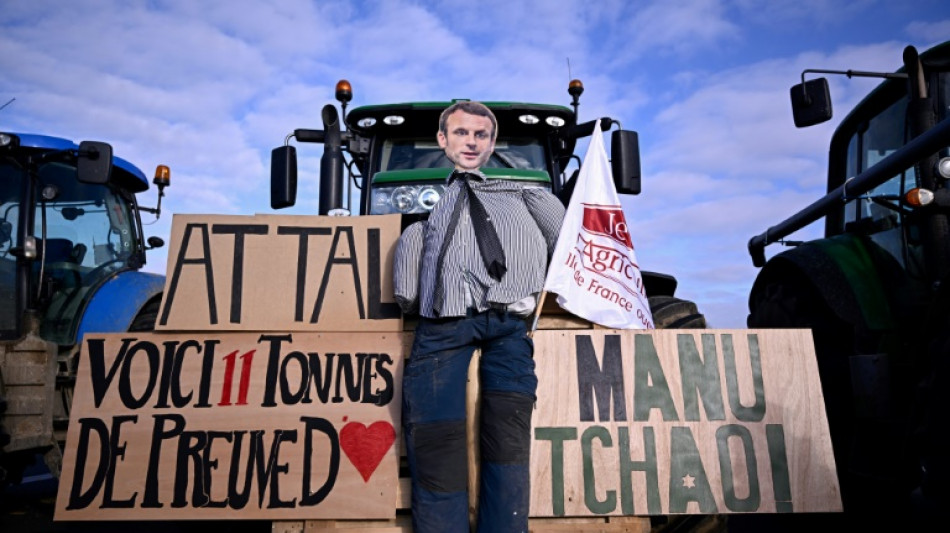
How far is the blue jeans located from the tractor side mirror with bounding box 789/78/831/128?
205 cm

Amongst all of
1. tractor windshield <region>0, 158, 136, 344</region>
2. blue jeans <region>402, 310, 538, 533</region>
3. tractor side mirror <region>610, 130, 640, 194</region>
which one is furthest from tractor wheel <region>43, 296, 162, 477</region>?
tractor side mirror <region>610, 130, 640, 194</region>

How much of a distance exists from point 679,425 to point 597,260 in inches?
31.4

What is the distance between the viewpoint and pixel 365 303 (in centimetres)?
288

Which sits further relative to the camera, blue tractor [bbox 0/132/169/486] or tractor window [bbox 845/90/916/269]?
blue tractor [bbox 0/132/169/486]

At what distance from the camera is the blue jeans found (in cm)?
Answer: 234

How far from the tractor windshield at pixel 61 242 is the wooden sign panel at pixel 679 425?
14.5 feet

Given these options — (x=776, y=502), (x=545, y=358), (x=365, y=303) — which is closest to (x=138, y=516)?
(x=365, y=303)

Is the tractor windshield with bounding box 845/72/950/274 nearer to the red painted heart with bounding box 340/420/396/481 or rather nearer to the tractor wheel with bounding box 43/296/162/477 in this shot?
the red painted heart with bounding box 340/420/396/481

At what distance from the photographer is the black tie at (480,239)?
8.20 ft

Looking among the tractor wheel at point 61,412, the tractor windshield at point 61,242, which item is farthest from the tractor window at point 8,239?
the tractor wheel at point 61,412

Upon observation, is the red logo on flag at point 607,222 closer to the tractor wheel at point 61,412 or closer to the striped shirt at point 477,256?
the striped shirt at point 477,256

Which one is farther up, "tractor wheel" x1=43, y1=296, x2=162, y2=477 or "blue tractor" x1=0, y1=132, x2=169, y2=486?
"blue tractor" x1=0, y1=132, x2=169, y2=486

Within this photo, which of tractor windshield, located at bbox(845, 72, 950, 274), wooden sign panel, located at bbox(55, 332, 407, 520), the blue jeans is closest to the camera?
the blue jeans

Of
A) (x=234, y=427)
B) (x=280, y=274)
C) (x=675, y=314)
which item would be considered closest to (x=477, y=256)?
(x=280, y=274)
